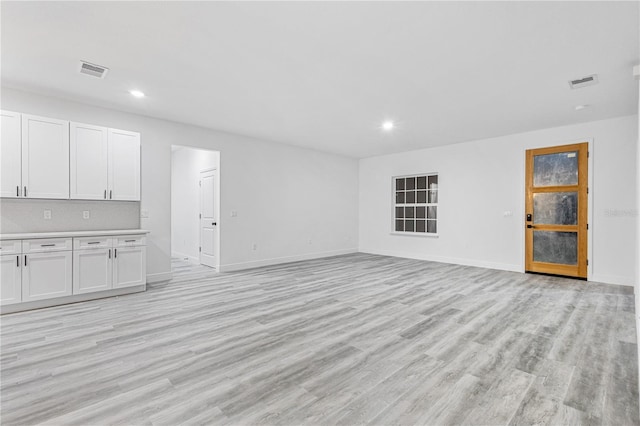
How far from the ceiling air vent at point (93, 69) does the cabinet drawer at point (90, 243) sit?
204 cm

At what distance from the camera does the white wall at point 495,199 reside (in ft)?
15.9

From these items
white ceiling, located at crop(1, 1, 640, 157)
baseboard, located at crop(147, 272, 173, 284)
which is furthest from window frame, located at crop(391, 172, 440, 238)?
baseboard, located at crop(147, 272, 173, 284)

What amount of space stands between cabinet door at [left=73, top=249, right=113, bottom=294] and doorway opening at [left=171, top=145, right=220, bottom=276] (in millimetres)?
1772

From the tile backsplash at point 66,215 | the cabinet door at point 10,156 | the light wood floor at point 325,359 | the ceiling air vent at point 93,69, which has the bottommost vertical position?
the light wood floor at point 325,359

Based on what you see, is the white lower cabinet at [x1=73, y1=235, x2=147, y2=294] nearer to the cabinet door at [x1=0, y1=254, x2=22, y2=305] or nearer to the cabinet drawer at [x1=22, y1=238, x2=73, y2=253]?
the cabinet drawer at [x1=22, y1=238, x2=73, y2=253]

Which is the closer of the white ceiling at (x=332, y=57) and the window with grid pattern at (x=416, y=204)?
the white ceiling at (x=332, y=57)

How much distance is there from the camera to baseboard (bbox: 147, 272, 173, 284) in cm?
490

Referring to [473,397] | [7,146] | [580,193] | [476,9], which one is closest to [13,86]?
[7,146]

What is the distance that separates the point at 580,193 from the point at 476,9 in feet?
15.3

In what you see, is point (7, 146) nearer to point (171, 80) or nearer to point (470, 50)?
point (171, 80)

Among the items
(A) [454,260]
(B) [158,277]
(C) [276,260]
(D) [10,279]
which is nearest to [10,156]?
(D) [10,279]

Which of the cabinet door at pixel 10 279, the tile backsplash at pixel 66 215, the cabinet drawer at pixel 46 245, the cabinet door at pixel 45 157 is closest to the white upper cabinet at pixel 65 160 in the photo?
the cabinet door at pixel 45 157

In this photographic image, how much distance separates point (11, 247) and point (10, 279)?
0.37 m

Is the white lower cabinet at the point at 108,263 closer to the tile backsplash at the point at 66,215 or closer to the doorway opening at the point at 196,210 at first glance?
the tile backsplash at the point at 66,215
